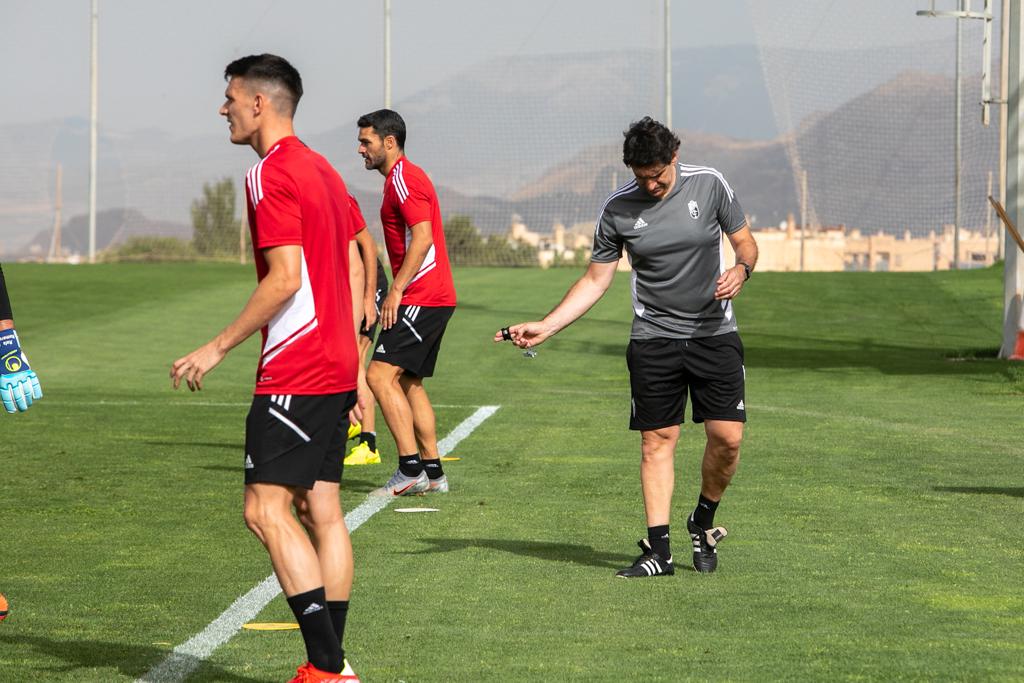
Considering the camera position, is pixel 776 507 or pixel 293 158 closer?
pixel 293 158

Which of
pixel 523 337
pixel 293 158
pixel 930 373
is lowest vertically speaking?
pixel 930 373

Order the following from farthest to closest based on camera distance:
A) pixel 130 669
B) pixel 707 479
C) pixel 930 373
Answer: pixel 930 373 < pixel 707 479 < pixel 130 669

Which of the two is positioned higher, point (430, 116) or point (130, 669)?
point (430, 116)

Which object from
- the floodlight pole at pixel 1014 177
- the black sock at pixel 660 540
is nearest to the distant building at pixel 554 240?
the floodlight pole at pixel 1014 177

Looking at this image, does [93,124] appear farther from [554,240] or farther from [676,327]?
[676,327]

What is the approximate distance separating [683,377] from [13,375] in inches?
120

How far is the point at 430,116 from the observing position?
47719 mm

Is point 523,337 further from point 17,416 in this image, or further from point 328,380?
point 17,416

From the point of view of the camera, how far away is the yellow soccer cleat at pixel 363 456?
1212cm

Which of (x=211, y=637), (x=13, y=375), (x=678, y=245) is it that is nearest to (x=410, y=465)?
(x=678, y=245)

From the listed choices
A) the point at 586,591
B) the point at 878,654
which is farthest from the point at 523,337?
the point at 878,654

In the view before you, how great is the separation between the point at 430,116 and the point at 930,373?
94.6ft

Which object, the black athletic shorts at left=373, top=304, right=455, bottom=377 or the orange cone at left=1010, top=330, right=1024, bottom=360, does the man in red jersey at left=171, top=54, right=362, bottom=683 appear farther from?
the orange cone at left=1010, top=330, right=1024, bottom=360

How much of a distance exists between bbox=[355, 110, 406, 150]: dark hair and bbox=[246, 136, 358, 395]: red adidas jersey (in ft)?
16.4
